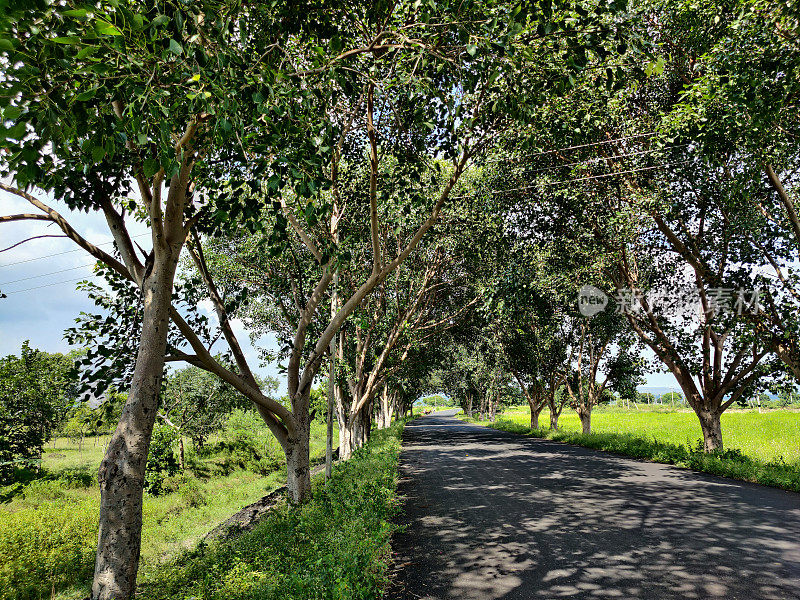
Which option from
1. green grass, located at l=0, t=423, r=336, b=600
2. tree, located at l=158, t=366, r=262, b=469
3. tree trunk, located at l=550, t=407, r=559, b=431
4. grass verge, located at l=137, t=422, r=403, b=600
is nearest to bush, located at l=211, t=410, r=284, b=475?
green grass, located at l=0, t=423, r=336, b=600

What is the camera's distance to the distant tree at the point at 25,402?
11195 mm

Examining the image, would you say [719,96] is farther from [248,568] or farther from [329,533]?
[248,568]

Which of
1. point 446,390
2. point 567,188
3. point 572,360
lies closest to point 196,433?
point 572,360

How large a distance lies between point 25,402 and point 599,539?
27898 millimetres

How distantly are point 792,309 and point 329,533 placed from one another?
12172 mm

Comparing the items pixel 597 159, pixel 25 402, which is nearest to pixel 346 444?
pixel 597 159

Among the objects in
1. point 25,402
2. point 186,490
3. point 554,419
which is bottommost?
point 186,490

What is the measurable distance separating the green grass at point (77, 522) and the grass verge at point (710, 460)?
1301 cm

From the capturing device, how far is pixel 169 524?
60.0ft

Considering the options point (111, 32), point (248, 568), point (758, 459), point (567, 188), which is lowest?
point (758, 459)

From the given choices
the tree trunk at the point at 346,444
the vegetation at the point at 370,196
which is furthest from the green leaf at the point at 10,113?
the tree trunk at the point at 346,444

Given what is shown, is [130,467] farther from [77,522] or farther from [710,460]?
[710,460]

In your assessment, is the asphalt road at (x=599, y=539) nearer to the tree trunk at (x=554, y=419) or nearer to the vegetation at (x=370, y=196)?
the vegetation at (x=370, y=196)

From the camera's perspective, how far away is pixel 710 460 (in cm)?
1239
